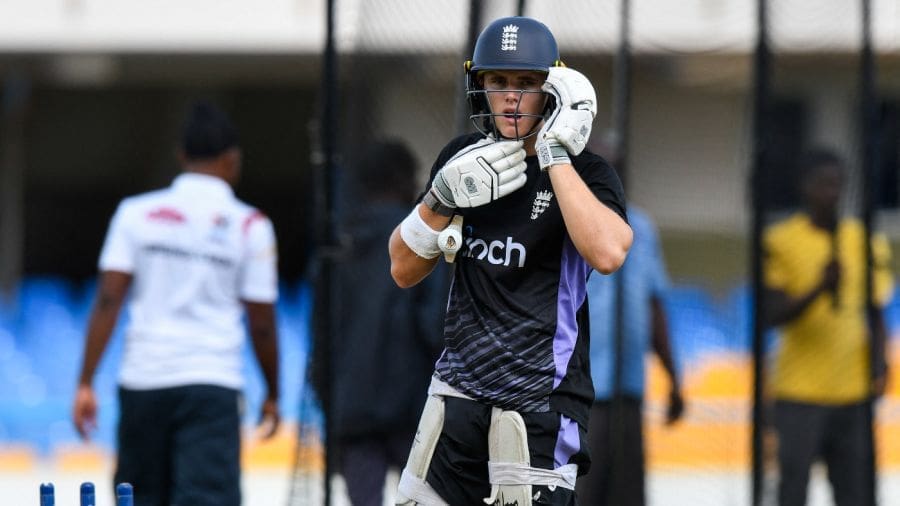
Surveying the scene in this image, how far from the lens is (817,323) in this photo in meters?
7.45

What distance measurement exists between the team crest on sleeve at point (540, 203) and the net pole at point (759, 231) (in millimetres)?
3501

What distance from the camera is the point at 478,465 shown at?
3871 mm

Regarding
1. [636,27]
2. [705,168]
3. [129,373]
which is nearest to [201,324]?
[129,373]

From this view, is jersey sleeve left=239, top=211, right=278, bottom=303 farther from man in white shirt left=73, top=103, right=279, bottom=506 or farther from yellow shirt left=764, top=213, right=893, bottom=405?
yellow shirt left=764, top=213, right=893, bottom=405

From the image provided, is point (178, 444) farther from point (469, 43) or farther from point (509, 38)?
point (509, 38)

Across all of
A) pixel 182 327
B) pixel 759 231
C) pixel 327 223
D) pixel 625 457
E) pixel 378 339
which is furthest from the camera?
pixel 625 457

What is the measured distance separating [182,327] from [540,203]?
2360 mm

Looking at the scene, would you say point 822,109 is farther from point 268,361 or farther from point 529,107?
point 529,107

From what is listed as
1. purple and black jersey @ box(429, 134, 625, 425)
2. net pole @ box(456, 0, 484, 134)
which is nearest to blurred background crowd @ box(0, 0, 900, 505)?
net pole @ box(456, 0, 484, 134)

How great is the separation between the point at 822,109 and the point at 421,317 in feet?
12.9

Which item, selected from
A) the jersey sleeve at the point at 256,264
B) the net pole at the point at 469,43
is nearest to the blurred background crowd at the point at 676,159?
the net pole at the point at 469,43

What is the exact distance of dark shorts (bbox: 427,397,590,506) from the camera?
3805 millimetres

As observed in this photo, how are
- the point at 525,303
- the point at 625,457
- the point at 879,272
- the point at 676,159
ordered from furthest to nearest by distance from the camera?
the point at 676,159 < the point at 879,272 < the point at 625,457 < the point at 525,303

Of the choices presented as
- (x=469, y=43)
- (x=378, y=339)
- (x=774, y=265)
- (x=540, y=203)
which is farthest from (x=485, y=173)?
(x=774, y=265)
